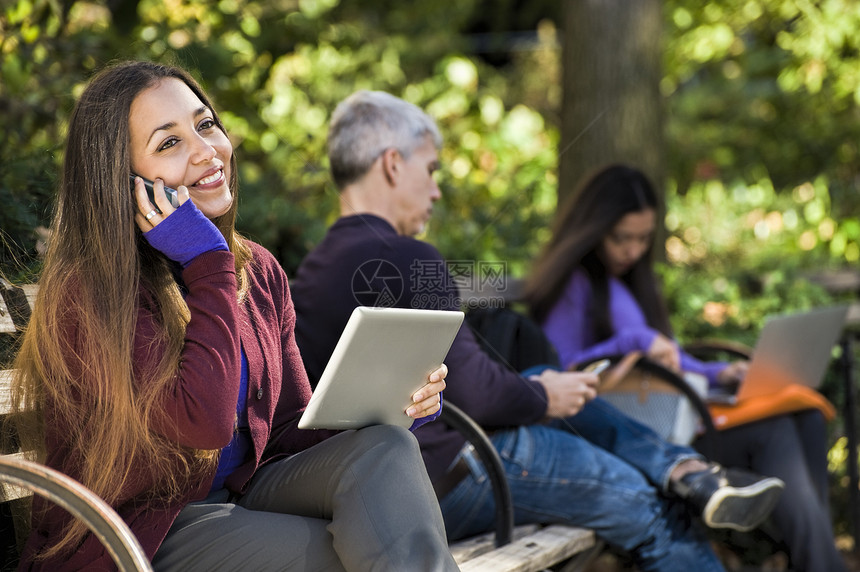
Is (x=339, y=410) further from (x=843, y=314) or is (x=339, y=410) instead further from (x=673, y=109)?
(x=673, y=109)

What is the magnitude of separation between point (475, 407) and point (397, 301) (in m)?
0.40

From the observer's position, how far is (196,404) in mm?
1592

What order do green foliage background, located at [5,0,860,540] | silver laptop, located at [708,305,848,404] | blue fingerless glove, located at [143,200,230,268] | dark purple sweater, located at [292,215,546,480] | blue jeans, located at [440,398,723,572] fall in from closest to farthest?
1. blue fingerless glove, located at [143,200,230,268]
2. dark purple sweater, located at [292,215,546,480]
3. blue jeans, located at [440,398,723,572]
4. silver laptop, located at [708,305,848,404]
5. green foliage background, located at [5,0,860,540]

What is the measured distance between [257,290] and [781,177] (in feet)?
24.7

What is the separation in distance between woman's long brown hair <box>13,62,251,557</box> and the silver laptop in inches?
78.8

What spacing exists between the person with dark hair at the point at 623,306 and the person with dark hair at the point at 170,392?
1591 millimetres

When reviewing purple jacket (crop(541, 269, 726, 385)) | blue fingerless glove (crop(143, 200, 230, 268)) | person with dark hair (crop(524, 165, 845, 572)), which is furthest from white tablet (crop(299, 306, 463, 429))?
purple jacket (crop(541, 269, 726, 385))

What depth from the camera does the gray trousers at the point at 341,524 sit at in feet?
5.39

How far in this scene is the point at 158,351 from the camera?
1.62 m

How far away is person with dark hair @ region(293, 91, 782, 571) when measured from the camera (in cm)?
234

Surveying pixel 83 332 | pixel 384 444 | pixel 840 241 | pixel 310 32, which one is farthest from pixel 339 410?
pixel 840 241

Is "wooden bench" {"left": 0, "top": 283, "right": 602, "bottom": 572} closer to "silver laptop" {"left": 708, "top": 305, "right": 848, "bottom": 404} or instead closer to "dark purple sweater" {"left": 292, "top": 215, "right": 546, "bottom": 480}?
"dark purple sweater" {"left": 292, "top": 215, "right": 546, "bottom": 480}

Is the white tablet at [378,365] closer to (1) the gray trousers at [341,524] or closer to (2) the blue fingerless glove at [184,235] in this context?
(1) the gray trousers at [341,524]

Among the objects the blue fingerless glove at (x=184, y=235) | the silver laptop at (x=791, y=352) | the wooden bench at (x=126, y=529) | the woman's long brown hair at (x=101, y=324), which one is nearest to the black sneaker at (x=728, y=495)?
the wooden bench at (x=126, y=529)
